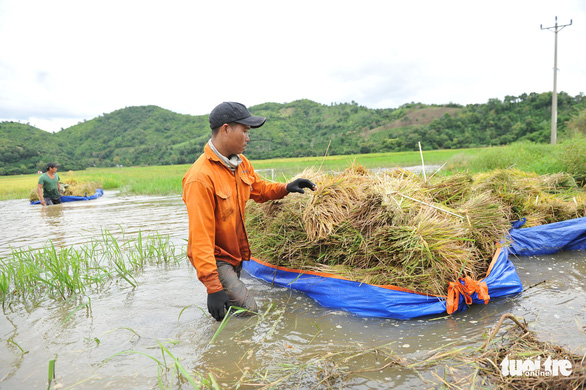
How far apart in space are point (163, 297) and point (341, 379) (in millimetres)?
1962

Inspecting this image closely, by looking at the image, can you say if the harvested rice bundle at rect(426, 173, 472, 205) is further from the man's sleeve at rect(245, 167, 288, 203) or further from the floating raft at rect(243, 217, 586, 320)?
the man's sleeve at rect(245, 167, 288, 203)

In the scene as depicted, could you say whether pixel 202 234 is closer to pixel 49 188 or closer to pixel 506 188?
pixel 506 188

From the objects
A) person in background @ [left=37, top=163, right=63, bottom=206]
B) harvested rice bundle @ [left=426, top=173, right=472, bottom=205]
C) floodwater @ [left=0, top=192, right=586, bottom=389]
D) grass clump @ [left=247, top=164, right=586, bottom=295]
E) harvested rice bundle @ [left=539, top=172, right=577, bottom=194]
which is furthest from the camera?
person in background @ [left=37, top=163, right=63, bottom=206]

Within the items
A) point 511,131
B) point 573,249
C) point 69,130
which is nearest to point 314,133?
point 511,131

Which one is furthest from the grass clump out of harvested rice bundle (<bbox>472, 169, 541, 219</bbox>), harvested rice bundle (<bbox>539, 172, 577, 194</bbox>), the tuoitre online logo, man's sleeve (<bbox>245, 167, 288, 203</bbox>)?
harvested rice bundle (<bbox>539, 172, 577, 194</bbox>)

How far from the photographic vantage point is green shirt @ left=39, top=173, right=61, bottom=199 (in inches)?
376

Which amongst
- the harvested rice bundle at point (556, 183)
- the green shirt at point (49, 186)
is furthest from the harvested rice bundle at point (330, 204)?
the green shirt at point (49, 186)

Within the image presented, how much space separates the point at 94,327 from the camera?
2.59 metres

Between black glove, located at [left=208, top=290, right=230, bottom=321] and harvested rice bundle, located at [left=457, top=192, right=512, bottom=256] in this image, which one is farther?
harvested rice bundle, located at [left=457, top=192, right=512, bottom=256]

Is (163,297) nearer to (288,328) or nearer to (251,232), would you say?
(251,232)

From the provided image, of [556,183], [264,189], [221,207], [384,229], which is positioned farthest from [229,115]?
[556,183]

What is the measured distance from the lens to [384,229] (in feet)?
8.89

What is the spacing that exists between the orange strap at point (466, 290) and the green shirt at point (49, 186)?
10642mm

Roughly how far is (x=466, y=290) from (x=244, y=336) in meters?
1.59
